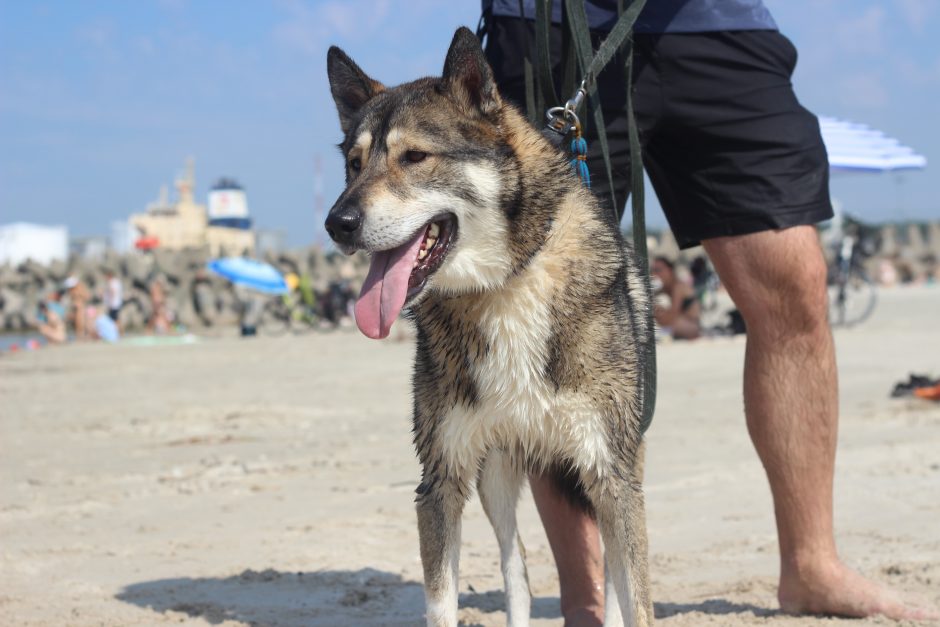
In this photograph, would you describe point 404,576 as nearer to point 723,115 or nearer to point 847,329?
point 723,115

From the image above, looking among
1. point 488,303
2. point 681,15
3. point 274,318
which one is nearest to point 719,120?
point 681,15

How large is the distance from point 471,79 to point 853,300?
1769cm

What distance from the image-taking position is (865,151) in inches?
249

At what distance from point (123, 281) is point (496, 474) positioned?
37.0 meters

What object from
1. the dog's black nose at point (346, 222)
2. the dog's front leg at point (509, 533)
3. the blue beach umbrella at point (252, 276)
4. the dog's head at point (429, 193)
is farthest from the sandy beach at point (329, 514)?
the blue beach umbrella at point (252, 276)

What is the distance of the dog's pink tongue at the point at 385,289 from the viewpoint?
117 inches

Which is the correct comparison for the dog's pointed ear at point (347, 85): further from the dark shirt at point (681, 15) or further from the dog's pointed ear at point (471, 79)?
the dark shirt at point (681, 15)

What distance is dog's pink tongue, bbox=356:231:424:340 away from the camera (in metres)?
2.96

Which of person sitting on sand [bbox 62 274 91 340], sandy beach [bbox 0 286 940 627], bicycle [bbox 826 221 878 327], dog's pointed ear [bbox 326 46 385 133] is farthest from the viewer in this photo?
person sitting on sand [bbox 62 274 91 340]

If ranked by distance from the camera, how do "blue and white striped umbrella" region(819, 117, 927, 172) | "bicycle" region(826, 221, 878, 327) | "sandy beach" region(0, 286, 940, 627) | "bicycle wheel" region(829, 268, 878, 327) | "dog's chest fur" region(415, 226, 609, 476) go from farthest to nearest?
"bicycle" region(826, 221, 878, 327)
"bicycle wheel" region(829, 268, 878, 327)
"blue and white striped umbrella" region(819, 117, 927, 172)
"sandy beach" region(0, 286, 940, 627)
"dog's chest fur" region(415, 226, 609, 476)

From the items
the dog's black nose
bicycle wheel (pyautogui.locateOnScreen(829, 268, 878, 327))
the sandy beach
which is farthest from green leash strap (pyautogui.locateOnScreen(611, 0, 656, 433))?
bicycle wheel (pyautogui.locateOnScreen(829, 268, 878, 327))

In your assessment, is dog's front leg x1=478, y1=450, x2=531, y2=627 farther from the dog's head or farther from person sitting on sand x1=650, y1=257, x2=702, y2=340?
person sitting on sand x1=650, y1=257, x2=702, y2=340

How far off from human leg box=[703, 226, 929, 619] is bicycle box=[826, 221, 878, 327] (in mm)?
15876

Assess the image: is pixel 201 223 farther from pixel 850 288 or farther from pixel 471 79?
pixel 471 79
